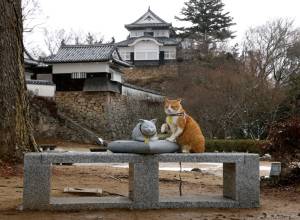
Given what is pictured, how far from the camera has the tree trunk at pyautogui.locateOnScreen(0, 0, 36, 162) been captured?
336 inches

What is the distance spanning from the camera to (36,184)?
17.3 ft

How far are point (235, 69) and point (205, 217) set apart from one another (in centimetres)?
2532

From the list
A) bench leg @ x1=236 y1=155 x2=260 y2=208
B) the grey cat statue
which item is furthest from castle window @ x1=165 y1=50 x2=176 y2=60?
the grey cat statue

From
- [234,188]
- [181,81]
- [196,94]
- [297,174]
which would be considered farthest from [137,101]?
[234,188]

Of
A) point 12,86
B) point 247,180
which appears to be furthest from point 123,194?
point 12,86

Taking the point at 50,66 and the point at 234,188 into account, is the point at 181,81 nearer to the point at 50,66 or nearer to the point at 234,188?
the point at 50,66

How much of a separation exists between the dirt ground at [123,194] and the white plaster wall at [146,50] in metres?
34.8

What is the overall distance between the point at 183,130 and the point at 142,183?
826mm

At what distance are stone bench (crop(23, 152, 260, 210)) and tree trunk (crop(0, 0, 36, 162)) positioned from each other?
3.22m

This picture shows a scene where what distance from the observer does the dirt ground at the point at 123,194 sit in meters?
5.13

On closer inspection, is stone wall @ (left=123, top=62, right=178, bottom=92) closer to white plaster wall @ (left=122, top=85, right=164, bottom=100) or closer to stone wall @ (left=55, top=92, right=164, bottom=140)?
white plaster wall @ (left=122, top=85, right=164, bottom=100)

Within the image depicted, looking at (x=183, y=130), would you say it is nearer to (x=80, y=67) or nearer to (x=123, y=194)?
(x=123, y=194)

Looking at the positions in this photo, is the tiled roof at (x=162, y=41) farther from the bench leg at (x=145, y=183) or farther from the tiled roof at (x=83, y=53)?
the bench leg at (x=145, y=183)

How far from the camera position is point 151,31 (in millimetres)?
47062
